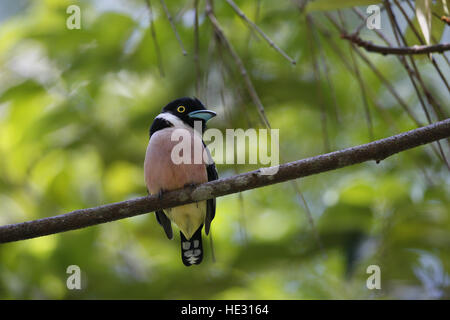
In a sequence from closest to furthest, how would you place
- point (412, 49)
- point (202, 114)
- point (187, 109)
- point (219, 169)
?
point (412, 49) < point (202, 114) < point (187, 109) < point (219, 169)

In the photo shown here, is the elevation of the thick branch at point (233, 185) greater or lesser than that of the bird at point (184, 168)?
lesser

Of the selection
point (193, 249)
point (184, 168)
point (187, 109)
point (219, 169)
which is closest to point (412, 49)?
point (184, 168)

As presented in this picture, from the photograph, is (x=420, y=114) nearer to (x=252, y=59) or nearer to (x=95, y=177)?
(x=252, y=59)

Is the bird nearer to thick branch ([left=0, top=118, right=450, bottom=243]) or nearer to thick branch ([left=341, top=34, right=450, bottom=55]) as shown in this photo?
thick branch ([left=0, top=118, right=450, bottom=243])

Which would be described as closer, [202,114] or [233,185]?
[233,185]

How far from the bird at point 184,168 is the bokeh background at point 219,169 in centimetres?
36

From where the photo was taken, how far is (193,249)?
4199 millimetres

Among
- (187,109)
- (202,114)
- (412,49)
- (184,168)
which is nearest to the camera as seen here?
(412,49)

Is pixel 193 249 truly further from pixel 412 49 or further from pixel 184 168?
pixel 412 49

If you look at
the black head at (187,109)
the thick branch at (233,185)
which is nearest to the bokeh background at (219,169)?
the black head at (187,109)

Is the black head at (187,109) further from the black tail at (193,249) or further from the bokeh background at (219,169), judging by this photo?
the black tail at (193,249)

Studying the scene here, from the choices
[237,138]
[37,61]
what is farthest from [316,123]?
[37,61]

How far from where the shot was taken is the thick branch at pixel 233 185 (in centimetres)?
248

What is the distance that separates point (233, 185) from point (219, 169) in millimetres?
2381
